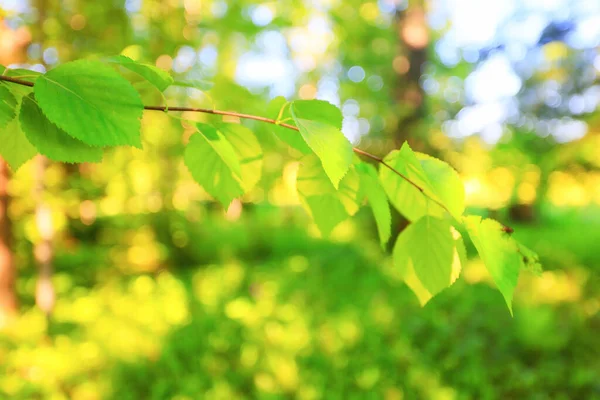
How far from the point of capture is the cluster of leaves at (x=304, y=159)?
1.26 ft

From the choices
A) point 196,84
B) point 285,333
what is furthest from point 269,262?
point 196,84

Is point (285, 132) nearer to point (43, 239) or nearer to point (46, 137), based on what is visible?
point (46, 137)

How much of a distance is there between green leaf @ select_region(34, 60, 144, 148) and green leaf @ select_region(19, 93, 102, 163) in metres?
0.05

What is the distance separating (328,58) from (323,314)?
7.10 m

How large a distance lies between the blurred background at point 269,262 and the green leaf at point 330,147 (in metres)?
0.13

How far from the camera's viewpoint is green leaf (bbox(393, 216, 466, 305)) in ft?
1.49

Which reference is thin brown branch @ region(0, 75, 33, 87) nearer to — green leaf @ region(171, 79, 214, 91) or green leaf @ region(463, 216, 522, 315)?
green leaf @ region(171, 79, 214, 91)

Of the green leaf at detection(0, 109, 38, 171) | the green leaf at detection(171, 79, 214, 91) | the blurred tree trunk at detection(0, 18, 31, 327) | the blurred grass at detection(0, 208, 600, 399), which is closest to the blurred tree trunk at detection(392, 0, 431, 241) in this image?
the blurred grass at detection(0, 208, 600, 399)

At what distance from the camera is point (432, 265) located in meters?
0.46

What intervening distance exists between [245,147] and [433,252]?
9.6 inches

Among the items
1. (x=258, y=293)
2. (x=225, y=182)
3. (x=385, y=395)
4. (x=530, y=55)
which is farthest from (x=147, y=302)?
(x=530, y=55)

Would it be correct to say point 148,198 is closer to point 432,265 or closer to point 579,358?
point 579,358

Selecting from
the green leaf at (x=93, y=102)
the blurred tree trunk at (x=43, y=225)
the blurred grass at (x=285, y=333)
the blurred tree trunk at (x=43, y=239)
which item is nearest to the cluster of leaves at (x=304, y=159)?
the green leaf at (x=93, y=102)

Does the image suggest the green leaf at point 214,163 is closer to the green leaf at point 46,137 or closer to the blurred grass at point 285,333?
the green leaf at point 46,137
